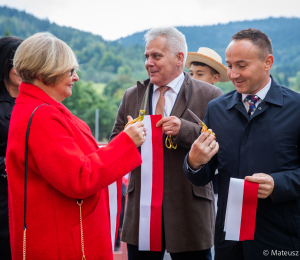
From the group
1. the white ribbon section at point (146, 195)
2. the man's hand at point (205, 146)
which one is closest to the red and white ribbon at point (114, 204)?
the white ribbon section at point (146, 195)

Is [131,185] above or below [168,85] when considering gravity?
below

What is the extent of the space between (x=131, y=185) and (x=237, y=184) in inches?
39.4

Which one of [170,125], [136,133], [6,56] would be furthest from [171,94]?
[6,56]

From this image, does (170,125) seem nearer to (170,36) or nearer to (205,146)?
(205,146)

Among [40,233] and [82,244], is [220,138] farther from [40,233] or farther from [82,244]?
[40,233]

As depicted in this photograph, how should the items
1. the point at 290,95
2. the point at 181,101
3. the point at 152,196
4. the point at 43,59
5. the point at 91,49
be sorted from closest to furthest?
1. the point at 43,59
2. the point at 290,95
3. the point at 152,196
4. the point at 181,101
5. the point at 91,49

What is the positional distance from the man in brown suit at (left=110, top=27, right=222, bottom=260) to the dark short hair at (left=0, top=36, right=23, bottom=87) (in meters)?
0.94

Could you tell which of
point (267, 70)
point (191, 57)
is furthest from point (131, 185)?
point (191, 57)

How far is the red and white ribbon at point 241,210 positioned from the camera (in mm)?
1869

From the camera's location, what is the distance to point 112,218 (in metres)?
2.39

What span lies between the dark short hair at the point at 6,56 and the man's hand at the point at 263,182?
1921 mm

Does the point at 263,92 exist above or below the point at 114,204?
above

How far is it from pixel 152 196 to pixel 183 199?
23cm

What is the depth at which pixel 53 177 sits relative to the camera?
5.39ft
